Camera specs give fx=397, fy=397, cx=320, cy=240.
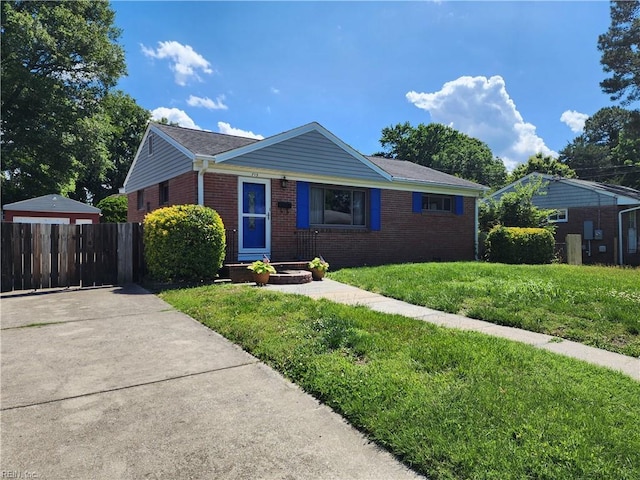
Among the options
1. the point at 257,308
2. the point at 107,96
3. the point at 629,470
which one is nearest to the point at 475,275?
the point at 257,308

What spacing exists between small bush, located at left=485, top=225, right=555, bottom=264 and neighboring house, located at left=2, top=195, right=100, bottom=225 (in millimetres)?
19777

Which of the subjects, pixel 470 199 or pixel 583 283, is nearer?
pixel 583 283

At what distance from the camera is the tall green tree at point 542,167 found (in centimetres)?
3881

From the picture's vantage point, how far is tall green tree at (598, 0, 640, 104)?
2183 centimetres

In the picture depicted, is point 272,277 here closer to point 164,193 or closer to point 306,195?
point 306,195

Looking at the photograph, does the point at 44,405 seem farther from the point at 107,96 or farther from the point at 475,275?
the point at 107,96

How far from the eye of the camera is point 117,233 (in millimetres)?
9227

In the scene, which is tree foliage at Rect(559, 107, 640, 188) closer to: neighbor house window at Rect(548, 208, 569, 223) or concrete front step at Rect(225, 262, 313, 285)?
neighbor house window at Rect(548, 208, 569, 223)

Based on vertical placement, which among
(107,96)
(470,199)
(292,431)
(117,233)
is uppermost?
(107,96)

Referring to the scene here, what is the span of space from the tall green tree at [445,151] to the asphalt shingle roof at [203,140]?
108 feet

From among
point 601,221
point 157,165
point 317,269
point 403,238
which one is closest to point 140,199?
point 157,165


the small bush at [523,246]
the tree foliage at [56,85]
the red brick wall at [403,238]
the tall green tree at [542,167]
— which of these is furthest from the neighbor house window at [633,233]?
the tree foliage at [56,85]

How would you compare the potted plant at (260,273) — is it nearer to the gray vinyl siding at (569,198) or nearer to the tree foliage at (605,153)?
the gray vinyl siding at (569,198)

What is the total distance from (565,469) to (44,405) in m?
3.38
